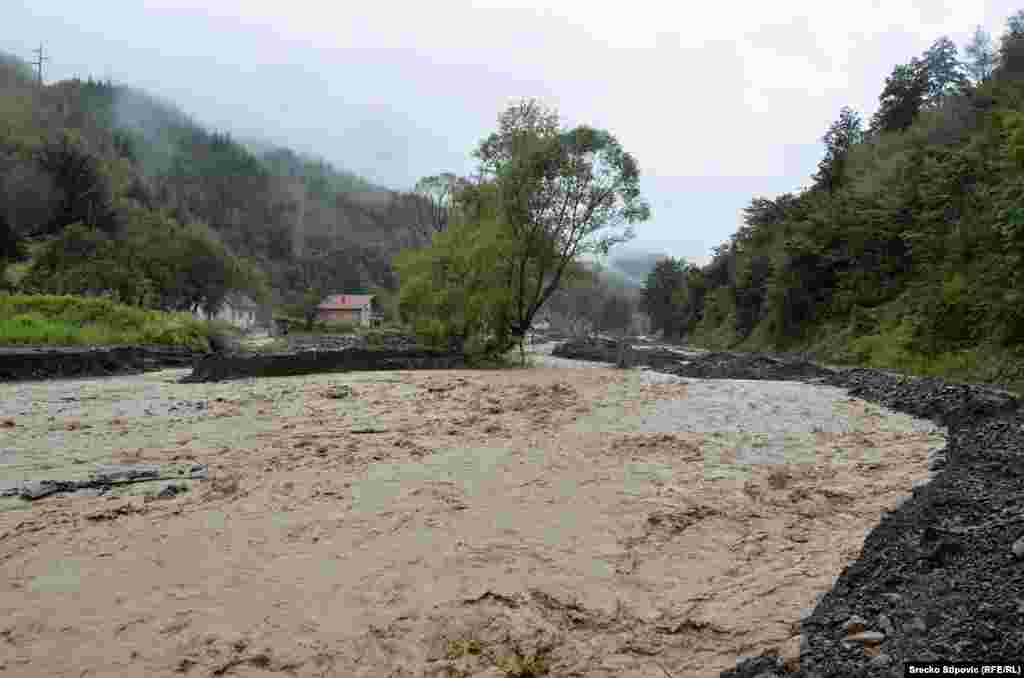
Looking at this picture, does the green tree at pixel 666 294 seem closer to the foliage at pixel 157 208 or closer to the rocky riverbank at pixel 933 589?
the foliage at pixel 157 208

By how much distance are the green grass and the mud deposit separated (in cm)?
1541

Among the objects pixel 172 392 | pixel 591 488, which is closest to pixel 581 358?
pixel 172 392

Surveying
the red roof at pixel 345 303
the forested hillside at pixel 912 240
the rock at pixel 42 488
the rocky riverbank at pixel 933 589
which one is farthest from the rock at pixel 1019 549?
the red roof at pixel 345 303

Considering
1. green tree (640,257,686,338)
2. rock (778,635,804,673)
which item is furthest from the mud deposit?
green tree (640,257,686,338)

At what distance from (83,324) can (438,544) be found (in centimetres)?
2652

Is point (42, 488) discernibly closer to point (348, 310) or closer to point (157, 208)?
point (348, 310)

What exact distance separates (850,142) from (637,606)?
47239 millimetres

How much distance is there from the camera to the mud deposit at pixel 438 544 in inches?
141

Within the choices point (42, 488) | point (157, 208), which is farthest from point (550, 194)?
point (157, 208)

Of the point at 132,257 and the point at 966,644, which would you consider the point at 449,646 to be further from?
the point at 132,257

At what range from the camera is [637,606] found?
4039mm

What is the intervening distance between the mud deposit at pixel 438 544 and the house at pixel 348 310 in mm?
74532

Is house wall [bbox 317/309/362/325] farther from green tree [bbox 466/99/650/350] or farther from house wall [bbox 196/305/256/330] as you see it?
green tree [bbox 466/99/650/350]

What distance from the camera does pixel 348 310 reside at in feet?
281
